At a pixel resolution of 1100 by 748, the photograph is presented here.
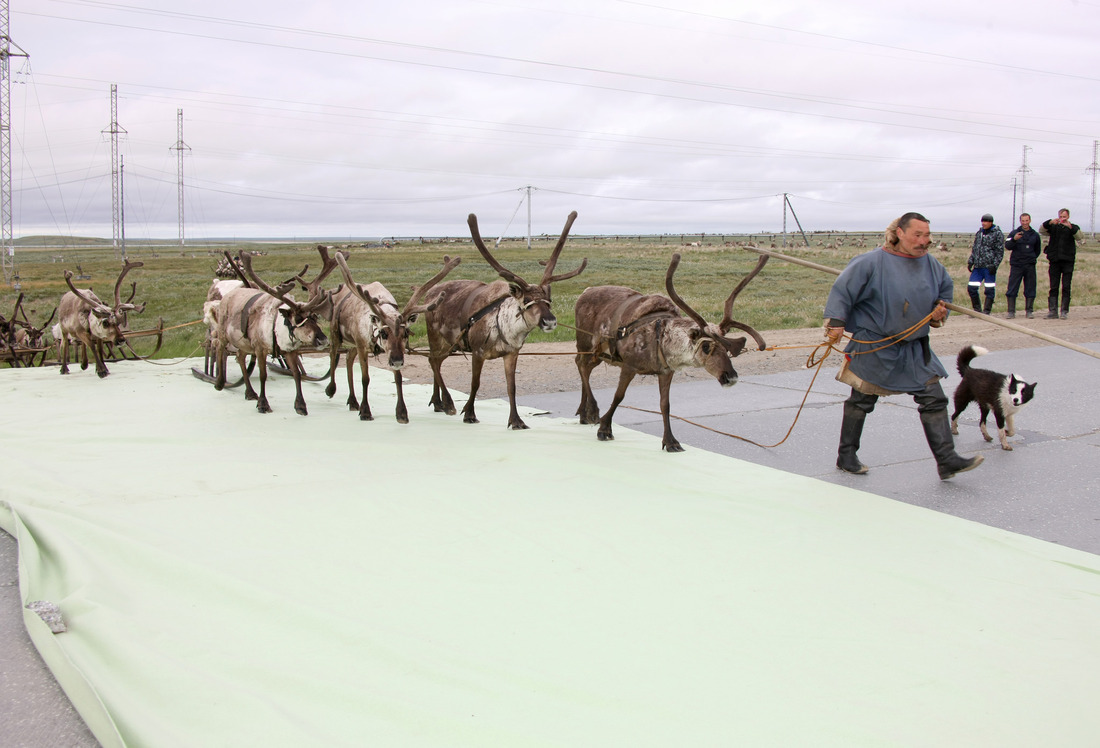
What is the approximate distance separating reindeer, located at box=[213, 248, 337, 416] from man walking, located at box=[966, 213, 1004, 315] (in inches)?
561

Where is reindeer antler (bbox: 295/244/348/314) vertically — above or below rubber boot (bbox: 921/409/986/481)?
above

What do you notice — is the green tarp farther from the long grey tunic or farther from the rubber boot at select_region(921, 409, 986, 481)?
the long grey tunic

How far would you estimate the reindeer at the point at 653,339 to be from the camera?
616cm

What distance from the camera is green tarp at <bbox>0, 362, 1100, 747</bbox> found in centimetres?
283

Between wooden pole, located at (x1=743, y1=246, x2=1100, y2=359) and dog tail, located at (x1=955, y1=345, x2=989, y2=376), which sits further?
dog tail, located at (x1=955, y1=345, x2=989, y2=376)

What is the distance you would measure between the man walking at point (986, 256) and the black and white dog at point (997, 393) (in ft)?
36.4

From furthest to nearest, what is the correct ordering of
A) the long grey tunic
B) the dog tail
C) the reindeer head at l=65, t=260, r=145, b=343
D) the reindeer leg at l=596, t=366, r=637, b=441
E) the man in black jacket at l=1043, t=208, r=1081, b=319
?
the man in black jacket at l=1043, t=208, r=1081, b=319 < the reindeer head at l=65, t=260, r=145, b=343 < the dog tail < the reindeer leg at l=596, t=366, r=637, b=441 < the long grey tunic

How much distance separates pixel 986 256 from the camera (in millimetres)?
16719

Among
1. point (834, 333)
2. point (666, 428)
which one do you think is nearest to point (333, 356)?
point (666, 428)

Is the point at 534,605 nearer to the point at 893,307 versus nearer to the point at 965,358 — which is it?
the point at 893,307

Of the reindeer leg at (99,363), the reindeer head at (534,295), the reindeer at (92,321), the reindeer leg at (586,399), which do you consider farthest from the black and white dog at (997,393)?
the reindeer leg at (99,363)

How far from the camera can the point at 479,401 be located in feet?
29.8

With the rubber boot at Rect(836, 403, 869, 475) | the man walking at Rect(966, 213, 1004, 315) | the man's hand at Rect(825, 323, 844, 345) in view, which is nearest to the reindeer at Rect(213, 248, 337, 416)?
the man's hand at Rect(825, 323, 844, 345)

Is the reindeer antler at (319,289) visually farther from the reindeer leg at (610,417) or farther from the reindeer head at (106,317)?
the reindeer head at (106,317)
